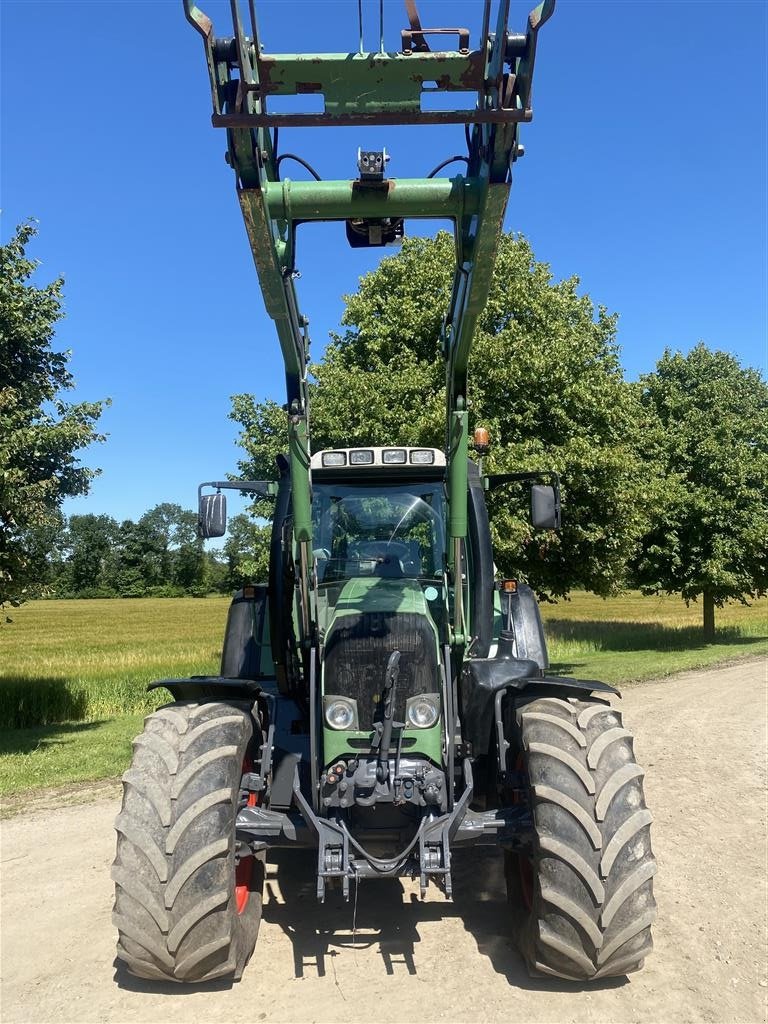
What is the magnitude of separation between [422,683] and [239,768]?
1.01m

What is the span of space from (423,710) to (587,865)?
41.2 inches

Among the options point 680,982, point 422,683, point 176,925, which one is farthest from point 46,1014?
point 680,982

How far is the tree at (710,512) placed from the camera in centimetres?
2480

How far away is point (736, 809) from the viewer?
742cm

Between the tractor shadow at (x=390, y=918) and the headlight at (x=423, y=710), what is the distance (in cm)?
96

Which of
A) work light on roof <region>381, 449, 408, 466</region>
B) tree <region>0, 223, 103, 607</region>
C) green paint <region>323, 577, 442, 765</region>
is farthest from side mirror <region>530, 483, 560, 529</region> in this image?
tree <region>0, 223, 103, 607</region>

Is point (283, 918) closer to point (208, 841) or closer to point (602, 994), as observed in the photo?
point (208, 841)

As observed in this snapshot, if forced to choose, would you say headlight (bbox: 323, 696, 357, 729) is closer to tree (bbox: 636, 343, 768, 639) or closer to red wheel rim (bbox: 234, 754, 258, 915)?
red wheel rim (bbox: 234, 754, 258, 915)

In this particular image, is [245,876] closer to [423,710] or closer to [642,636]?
[423,710]

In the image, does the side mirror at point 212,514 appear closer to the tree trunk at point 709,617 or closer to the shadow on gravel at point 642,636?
the shadow on gravel at point 642,636

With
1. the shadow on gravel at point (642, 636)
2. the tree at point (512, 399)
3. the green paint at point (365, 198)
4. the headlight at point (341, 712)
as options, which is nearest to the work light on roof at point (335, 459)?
the headlight at point (341, 712)

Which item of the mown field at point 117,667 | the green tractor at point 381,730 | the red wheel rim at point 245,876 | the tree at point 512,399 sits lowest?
the mown field at point 117,667

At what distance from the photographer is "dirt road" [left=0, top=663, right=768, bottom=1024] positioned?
3871 millimetres

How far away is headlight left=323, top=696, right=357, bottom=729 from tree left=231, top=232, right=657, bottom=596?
8758 mm
